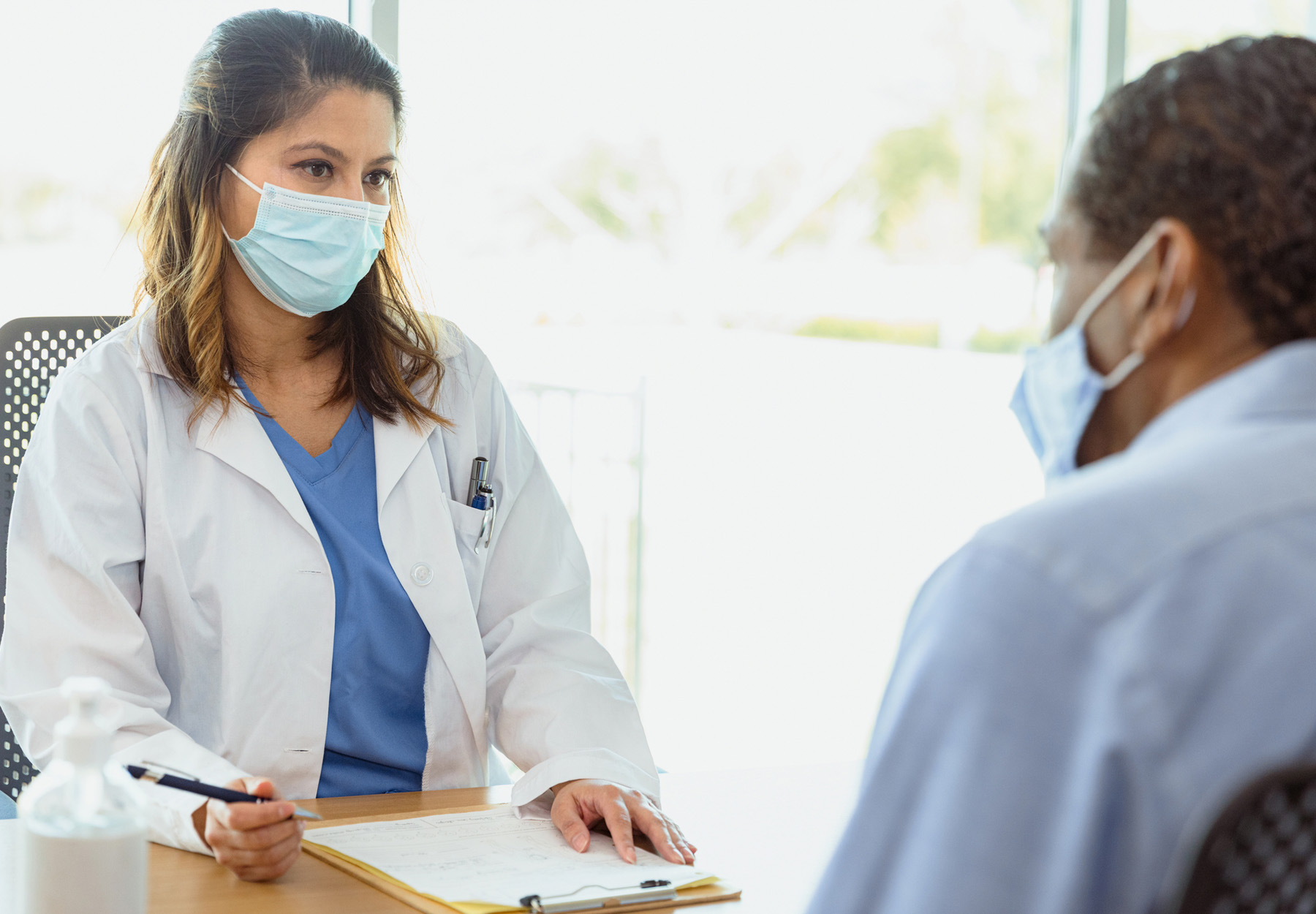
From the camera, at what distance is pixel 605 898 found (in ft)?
3.26

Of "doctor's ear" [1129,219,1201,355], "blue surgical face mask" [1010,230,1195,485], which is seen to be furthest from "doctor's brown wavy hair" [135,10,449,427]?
"doctor's ear" [1129,219,1201,355]

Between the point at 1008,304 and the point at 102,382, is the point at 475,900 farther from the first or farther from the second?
the point at 1008,304

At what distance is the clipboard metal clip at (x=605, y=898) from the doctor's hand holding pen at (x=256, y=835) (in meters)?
0.21

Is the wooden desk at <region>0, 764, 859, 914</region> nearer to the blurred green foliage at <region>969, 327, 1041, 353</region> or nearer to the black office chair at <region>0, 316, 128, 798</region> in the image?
the black office chair at <region>0, 316, 128, 798</region>

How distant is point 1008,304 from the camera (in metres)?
11.1

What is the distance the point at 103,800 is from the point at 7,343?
935mm

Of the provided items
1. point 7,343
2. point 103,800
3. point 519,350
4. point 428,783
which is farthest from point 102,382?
point 519,350

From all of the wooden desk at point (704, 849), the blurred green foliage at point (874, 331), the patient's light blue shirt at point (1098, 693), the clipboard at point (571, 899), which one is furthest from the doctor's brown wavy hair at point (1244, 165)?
the blurred green foliage at point (874, 331)

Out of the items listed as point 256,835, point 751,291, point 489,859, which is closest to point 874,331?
point 751,291

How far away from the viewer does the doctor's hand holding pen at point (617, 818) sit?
44.3 inches

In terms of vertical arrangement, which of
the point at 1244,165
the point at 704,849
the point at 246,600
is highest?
the point at 1244,165

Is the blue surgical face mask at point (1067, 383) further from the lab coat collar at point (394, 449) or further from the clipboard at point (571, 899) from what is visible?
the lab coat collar at point (394, 449)

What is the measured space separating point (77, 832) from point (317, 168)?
95cm

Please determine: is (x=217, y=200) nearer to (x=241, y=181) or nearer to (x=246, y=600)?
(x=241, y=181)
